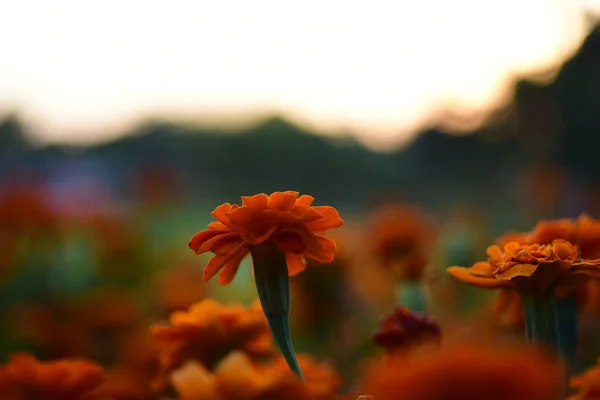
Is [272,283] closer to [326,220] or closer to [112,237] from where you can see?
[326,220]

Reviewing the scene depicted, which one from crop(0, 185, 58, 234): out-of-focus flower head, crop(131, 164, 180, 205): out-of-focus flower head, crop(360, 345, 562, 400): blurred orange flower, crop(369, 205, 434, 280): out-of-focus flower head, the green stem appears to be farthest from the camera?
crop(131, 164, 180, 205): out-of-focus flower head

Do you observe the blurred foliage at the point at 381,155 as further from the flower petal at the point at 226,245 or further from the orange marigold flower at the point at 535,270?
the orange marigold flower at the point at 535,270

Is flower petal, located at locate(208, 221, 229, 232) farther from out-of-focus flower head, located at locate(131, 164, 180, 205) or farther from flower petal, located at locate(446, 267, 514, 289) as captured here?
out-of-focus flower head, located at locate(131, 164, 180, 205)

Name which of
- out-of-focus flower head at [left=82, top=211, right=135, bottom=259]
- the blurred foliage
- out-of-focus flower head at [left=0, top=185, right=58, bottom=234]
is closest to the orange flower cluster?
out-of-focus flower head at [left=0, top=185, right=58, bottom=234]

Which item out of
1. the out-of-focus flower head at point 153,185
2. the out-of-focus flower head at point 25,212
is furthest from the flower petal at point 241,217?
the out-of-focus flower head at point 153,185

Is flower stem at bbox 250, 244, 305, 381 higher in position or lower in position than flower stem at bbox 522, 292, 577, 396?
higher

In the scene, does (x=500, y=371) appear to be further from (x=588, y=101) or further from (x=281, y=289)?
(x=588, y=101)

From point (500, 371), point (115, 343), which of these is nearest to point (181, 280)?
point (115, 343)
